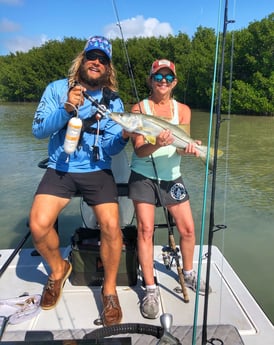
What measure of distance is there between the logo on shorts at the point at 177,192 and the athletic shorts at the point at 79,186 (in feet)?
1.59

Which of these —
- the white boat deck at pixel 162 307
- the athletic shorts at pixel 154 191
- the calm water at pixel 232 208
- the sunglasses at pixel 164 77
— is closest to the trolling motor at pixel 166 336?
the white boat deck at pixel 162 307

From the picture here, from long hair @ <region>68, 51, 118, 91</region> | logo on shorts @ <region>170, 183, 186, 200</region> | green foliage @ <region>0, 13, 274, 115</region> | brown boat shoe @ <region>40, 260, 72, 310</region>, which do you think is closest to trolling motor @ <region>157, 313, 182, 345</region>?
logo on shorts @ <region>170, 183, 186, 200</region>

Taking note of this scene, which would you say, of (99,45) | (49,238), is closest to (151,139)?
(99,45)

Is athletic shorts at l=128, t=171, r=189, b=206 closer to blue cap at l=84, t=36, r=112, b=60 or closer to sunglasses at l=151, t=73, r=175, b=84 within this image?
sunglasses at l=151, t=73, r=175, b=84

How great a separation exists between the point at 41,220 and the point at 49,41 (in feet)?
212

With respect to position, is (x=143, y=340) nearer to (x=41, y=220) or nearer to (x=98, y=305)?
(x=98, y=305)

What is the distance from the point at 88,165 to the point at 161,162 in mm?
590

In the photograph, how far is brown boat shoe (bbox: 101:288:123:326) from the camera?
282cm

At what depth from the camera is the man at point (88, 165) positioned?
2875mm

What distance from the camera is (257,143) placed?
47.4ft

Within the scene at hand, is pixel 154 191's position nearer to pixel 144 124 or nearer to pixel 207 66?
pixel 144 124

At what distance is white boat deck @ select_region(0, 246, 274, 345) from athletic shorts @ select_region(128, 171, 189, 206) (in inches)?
33.5

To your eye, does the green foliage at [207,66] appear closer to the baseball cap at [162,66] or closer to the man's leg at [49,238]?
the baseball cap at [162,66]

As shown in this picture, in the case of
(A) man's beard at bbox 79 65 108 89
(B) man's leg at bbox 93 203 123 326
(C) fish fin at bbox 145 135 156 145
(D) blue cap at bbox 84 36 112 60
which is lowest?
(B) man's leg at bbox 93 203 123 326
